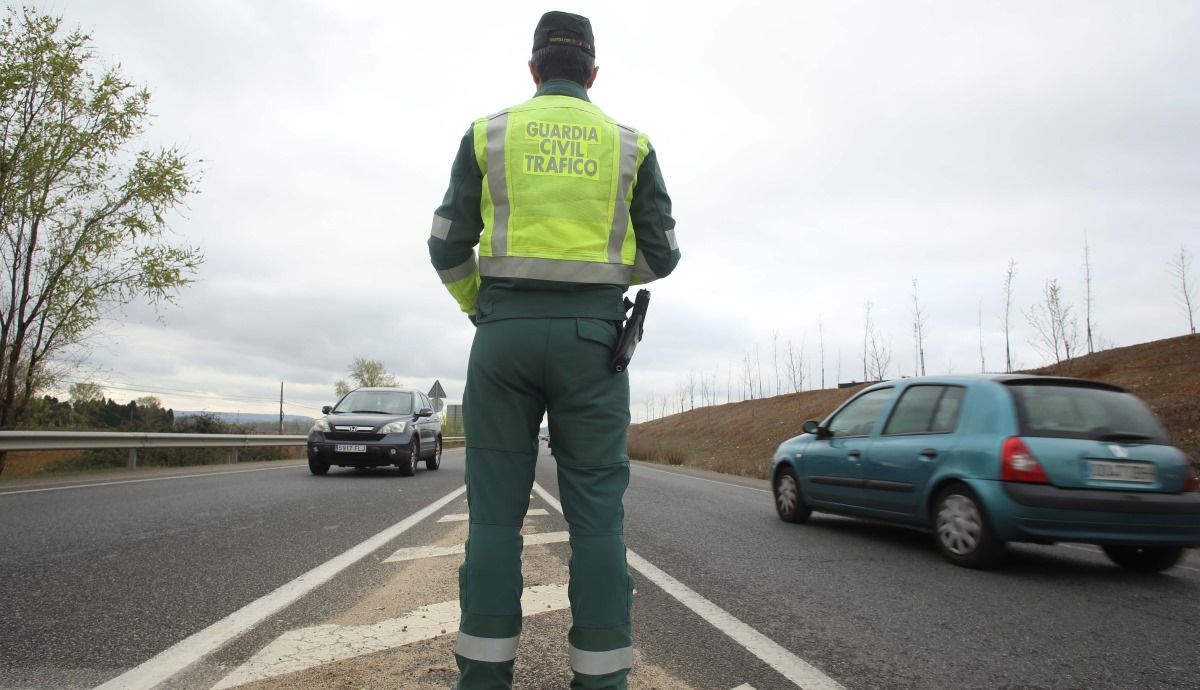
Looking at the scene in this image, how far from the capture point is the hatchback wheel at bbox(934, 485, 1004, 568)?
500cm

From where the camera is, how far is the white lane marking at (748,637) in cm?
268

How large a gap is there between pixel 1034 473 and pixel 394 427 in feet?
32.9

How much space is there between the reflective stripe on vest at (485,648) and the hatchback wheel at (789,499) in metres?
5.84

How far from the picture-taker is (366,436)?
40.3 feet


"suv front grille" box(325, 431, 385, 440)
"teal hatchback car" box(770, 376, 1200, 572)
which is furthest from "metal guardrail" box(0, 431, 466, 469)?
"teal hatchback car" box(770, 376, 1200, 572)

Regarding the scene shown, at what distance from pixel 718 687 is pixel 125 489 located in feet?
29.2

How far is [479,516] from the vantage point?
6.79 feet

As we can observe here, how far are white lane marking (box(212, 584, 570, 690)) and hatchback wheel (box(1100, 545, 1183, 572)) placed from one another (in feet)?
14.3

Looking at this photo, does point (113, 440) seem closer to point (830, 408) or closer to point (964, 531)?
point (964, 531)

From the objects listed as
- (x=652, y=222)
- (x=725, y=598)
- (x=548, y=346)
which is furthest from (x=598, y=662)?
(x=725, y=598)

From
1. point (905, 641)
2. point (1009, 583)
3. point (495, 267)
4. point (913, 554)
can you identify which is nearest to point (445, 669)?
point (495, 267)

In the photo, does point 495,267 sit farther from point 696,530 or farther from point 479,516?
point 696,530

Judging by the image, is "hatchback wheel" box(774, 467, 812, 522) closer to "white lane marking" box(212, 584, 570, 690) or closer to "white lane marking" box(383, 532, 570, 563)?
"white lane marking" box(383, 532, 570, 563)

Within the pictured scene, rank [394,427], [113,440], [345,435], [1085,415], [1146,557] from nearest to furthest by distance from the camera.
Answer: [1085,415] → [1146,557] → [113,440] → [345,435] → [394,427]
